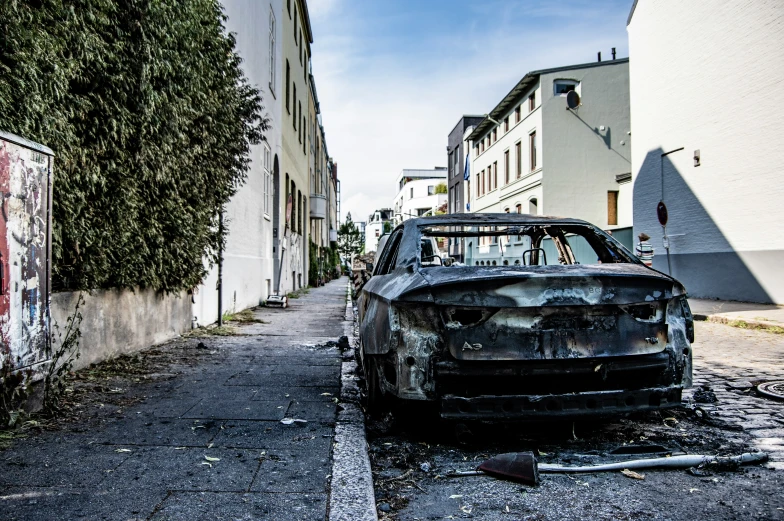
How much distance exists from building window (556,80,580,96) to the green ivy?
24371 mm

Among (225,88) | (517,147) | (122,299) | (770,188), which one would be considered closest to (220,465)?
(122,299)

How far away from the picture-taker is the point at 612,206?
30.2 m

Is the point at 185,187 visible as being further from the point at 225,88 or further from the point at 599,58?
the point at 599,58

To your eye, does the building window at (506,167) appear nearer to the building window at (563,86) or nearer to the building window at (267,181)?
the building window at (563,86)

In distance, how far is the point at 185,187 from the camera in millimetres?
7219

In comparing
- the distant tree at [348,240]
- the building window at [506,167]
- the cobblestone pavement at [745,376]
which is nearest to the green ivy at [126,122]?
the cobblestone pavement at [745,376]

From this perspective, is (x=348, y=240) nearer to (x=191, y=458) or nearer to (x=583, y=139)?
(x=583, y=139)

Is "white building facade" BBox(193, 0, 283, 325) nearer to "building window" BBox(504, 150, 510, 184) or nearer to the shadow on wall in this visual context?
the shadow on wall

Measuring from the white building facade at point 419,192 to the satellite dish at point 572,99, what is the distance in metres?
48.9

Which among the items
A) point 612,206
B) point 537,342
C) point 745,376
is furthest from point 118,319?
point 612,206

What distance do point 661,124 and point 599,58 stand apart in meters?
18.2

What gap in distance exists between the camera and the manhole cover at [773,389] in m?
4.72

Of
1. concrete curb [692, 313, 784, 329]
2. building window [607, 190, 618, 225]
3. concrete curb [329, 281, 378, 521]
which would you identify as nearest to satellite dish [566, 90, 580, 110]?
building window [607, 190, 618, 225]

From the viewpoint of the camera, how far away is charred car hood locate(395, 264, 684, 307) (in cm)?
326
